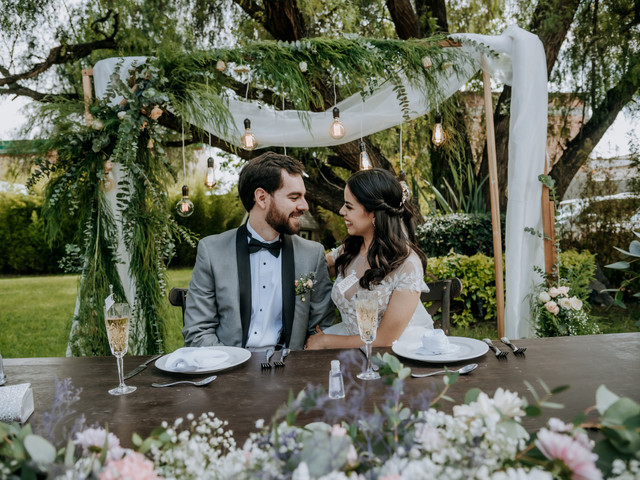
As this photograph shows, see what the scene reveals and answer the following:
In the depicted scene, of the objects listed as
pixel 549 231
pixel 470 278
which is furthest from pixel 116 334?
pixel 470 278

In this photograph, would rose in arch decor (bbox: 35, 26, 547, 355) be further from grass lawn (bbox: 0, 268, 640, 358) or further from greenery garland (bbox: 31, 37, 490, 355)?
grass lawn (bbox: 0, 268, 640, 358)

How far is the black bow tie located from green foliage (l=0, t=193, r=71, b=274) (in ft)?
31.4

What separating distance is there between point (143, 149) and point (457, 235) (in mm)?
4230

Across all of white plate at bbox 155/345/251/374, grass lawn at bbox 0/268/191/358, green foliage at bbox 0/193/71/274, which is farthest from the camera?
green foliage at bbox 0/193/71/274

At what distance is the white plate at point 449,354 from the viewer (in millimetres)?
1722

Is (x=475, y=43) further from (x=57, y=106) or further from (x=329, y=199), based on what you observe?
(x=329, y=199)

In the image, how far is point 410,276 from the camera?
8.21 feet

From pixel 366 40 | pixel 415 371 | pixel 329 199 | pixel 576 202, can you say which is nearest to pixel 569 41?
pixel 576 202

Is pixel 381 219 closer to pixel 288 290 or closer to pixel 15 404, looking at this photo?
pixel 288 290

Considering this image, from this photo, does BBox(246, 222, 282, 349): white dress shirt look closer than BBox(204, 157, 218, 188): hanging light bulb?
Yes

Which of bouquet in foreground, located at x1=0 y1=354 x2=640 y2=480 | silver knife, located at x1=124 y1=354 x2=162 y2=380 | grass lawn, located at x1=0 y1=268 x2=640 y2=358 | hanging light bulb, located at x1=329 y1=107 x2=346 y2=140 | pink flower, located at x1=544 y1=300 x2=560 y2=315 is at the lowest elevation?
grass lawn, located at x1=0 y1=268 x2=640 y2=358

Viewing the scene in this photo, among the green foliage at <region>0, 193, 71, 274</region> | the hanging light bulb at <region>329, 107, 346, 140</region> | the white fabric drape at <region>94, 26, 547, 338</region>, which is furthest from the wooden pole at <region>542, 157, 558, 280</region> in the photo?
the green foliage at <region>0, 193, 71, 274</region>

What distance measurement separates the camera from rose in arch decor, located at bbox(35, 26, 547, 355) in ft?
10.8

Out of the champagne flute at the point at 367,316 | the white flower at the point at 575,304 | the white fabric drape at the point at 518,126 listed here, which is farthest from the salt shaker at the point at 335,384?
the white flower at the point at 575,304
